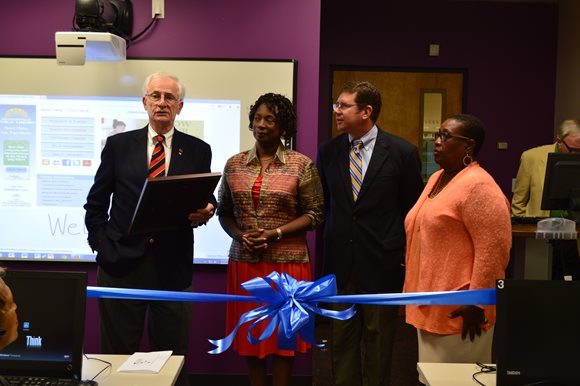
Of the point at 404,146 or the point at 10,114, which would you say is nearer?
the point at 404,146

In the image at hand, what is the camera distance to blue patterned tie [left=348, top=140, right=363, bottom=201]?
3.18m

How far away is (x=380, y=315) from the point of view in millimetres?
3094

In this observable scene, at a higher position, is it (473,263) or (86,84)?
(86,84)

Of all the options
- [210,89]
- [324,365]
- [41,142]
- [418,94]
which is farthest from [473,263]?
[418,94]

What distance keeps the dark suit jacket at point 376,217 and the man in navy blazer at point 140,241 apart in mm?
657

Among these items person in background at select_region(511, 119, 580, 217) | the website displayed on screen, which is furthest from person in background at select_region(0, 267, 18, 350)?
person in background at select_region(511, 119, 580, 217)

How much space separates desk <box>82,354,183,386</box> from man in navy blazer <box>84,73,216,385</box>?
32.1 inches

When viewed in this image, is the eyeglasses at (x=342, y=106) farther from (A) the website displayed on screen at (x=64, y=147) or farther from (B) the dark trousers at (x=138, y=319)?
(B) the dark trousers at (x=138, y=319)

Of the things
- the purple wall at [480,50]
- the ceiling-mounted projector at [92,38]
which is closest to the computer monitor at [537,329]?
the ceiling-mounted projector at [92,38]

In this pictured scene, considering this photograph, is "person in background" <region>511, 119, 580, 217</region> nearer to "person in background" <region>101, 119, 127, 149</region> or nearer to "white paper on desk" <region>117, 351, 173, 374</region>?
"person in background" <region>101, 119, 127, 149</region>

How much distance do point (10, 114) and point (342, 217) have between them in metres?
2.13

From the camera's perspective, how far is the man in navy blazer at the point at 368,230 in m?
3.12

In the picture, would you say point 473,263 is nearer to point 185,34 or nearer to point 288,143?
A: point 288,143

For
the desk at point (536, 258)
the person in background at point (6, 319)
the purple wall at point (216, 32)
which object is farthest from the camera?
the desk at point (536, 258)
